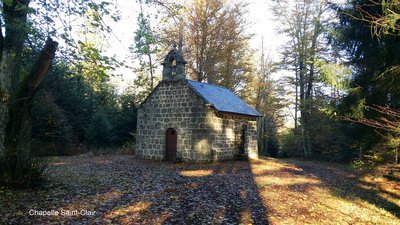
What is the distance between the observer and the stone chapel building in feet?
53.1

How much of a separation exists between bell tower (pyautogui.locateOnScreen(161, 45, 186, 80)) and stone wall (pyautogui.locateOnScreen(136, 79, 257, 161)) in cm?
37

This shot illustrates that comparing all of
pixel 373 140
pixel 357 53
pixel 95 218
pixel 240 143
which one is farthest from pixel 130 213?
pixel 240 143

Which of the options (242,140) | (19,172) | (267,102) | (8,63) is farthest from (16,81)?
(267,102)

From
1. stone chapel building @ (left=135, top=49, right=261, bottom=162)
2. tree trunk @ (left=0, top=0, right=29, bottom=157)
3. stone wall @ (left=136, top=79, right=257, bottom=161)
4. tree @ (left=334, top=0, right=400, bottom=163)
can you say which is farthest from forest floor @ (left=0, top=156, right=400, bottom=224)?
stone chapel building @ (left=135, top=49, right=261, bottom=162)

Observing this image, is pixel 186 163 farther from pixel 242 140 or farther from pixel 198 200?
pixel 198 200

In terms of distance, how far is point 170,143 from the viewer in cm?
1727

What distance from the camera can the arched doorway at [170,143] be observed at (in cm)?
1709

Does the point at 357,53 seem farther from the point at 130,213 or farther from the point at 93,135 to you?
the point at 93,135

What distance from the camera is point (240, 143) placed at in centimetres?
1872

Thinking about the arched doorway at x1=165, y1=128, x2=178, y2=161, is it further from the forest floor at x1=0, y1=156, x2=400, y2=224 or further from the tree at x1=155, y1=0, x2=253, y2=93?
the tree at x1=155, y1=0, x2=253, y2=93

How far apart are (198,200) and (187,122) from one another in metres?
8.91

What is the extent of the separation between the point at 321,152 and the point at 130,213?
69.7 feet

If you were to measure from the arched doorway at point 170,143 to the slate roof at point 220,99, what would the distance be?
2.69 m

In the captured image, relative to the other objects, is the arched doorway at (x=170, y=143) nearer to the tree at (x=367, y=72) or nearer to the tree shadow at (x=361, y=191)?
the tree shadow at (x=361, y=191)
